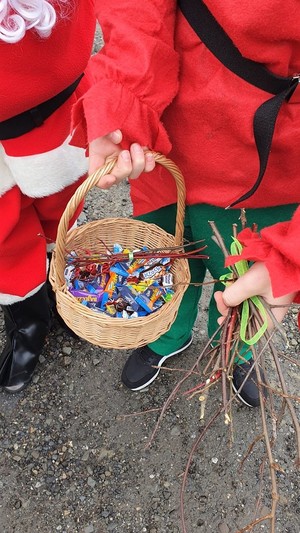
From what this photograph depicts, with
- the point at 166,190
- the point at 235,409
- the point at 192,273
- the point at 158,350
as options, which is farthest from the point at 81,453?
the point at 166,190

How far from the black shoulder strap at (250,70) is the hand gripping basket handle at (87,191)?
195 mm

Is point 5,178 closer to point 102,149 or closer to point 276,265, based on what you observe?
point 102,149

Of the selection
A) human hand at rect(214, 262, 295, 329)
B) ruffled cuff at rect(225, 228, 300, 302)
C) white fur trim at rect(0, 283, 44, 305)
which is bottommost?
white fur trim at rect(0, 283, 44, 305)

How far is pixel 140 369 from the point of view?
1.88 metres

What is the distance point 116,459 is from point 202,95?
4.07ft

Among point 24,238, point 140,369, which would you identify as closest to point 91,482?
point 140,369

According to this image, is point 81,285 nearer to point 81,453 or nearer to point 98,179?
point 98,179

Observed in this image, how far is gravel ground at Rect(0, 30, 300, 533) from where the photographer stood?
163 cm

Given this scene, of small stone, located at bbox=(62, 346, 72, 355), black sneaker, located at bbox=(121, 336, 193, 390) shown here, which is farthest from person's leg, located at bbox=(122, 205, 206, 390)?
small stone, located at bbox=(62, 346, 72, 355)

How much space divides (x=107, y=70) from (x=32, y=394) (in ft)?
4.15

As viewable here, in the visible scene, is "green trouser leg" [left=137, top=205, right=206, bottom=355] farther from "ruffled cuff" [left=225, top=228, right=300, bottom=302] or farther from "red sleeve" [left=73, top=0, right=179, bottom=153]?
"ruffled cuff" [left=225, top=228, right=300, bottom=302]

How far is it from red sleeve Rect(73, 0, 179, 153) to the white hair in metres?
0.13

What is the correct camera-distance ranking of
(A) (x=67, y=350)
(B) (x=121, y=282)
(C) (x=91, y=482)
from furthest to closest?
1. (A) (x=67, y=350)
2. (C) (x=91, y=482)
3. (B) (x=121, y=282)

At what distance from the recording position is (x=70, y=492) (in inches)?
65.6
